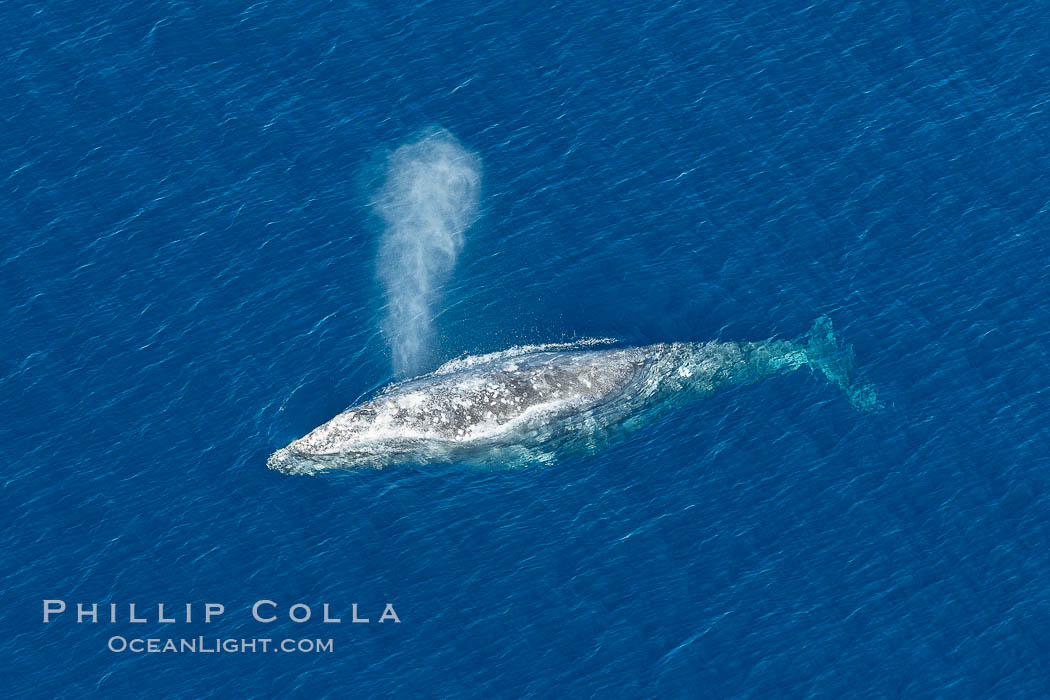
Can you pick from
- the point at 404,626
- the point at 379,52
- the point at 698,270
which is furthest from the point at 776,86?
the point at 404,626

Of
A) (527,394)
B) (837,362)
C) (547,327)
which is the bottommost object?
(837,362)

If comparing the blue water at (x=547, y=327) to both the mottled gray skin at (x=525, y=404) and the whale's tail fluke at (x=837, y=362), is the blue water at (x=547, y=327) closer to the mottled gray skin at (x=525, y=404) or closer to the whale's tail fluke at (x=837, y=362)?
the whale's tail fluke at (x=837, y=362)

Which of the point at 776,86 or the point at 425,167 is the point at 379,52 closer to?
the point at 425,167

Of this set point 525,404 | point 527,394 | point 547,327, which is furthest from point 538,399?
point 547,327

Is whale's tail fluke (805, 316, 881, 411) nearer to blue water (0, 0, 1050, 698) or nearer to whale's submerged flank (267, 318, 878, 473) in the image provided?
whale's submerged flank (267, 318, 878, 473)

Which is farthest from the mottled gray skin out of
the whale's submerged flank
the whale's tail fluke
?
the whale's tail fluke

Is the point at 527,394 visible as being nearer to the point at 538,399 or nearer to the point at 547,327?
the point at 538,399
